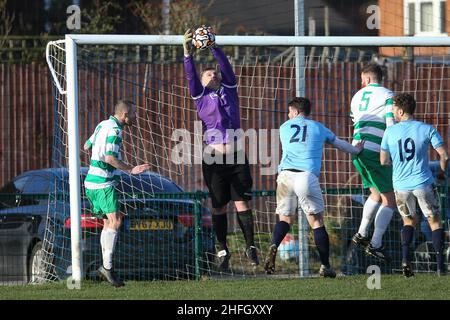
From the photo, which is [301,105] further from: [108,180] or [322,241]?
[108,180]

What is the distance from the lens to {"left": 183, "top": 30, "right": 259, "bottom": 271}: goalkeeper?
12531mm

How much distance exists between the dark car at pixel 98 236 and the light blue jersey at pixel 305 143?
2062mm

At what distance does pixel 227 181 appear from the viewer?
1262cm

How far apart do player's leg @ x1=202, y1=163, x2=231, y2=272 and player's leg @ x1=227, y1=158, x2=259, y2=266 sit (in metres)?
0.09

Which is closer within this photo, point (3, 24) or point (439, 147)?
point (439, 147)

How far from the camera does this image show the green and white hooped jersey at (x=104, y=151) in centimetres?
→ 1191

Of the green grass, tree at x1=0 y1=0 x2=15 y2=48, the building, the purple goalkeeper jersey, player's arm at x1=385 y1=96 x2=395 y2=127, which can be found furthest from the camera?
the building

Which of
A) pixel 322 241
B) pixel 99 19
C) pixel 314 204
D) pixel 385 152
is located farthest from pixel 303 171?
pixel 99 19

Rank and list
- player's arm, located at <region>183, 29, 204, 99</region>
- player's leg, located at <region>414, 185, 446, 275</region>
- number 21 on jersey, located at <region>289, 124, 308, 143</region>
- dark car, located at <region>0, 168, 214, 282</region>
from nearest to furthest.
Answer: player's leg, located at <region>414, 185, 446, 275</region>, number 21 on jersey, located at <region>289, 124, 308, 143</region>, player's arm, located at <region>183, 29, 204, 99</region>, dark car, located at <region>0, 168, 214, 282</region>

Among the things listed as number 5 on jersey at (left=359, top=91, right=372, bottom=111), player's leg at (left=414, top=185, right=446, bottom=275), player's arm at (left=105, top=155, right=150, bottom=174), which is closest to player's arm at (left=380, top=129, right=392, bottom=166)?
player's leg at (left=414, top=185, right=446, bottom=275)

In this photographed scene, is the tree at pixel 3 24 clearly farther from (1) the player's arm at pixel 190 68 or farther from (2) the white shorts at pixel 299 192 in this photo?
(2) the white shorts at pixel 299 192

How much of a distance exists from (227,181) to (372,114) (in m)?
1.89

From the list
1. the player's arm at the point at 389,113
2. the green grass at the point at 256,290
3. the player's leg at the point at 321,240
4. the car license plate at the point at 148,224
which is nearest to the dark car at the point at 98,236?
the car license plate at the point at 148,224

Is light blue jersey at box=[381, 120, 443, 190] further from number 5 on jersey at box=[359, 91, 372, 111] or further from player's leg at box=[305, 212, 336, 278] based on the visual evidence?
player's leg at box=[305, 212, 336, 278]
